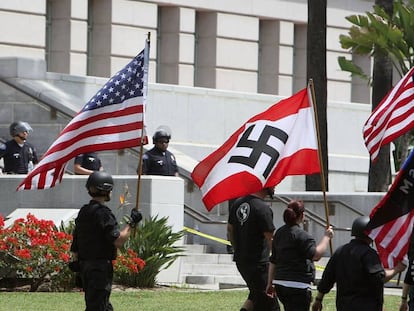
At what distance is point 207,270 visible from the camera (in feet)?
76.1

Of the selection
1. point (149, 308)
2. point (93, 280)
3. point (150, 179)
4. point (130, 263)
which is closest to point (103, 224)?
point (93, 280)

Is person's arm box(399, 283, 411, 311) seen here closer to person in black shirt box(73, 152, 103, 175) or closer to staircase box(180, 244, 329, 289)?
staircase box(180, 244, 329, 289)

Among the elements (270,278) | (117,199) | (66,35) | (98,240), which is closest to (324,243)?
(270,278)

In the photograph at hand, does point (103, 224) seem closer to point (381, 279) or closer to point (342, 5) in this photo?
point (381, 279)

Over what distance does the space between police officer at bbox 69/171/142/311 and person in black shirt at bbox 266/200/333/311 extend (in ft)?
4.52

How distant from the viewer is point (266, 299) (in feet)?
49.7

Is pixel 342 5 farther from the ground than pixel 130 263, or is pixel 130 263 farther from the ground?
pixel 342 5

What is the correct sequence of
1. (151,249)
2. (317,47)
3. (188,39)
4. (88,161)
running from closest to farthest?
(151,249)
(88,161)
(317,47)
(188,39)

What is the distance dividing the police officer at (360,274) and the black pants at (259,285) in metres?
2.02

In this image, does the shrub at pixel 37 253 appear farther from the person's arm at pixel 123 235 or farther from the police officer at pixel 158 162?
the person's arm at pixel 123 235

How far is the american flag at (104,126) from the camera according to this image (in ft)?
51.2

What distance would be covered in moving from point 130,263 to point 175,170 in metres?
3.18

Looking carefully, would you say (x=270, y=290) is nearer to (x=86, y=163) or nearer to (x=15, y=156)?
(x=86, y=163)

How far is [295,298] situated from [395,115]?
186cm
